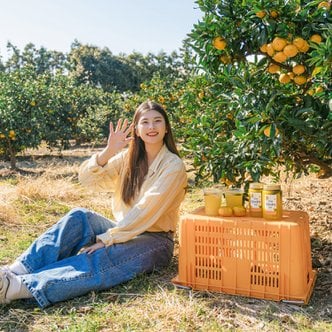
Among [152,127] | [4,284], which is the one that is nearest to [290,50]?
[152,127]

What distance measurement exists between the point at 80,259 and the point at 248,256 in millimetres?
951

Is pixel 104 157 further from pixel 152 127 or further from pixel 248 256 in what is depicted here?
pixel 248 256

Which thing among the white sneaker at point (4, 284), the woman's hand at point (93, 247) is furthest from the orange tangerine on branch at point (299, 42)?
the white sneaker at point (4, 284)

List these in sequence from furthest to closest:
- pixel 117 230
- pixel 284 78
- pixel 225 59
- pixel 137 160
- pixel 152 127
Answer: pixel 137 160, pixel 152 127, pixel 117 230, pixel 225 59, pixel 284 78

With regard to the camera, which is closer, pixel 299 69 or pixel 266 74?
pixel 299 69

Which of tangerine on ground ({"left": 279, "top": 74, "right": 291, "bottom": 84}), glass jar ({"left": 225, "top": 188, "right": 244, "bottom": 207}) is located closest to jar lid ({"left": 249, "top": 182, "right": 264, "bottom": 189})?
glass jar ({"left": 225, "top": 188, "right": 244, "bottom": 207})

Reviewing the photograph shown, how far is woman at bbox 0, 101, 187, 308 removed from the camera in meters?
2.56

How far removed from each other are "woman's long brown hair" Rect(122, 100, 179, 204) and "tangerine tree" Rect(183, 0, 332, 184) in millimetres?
346

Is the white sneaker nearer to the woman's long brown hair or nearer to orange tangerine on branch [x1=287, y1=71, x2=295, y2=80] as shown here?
the woman's long brown hair

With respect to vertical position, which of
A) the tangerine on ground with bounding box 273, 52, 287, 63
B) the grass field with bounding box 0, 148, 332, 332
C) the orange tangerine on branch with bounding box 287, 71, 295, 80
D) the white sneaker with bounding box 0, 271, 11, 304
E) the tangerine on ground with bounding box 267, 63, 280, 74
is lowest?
the grass field with bounding box 0, 148, 332, 332

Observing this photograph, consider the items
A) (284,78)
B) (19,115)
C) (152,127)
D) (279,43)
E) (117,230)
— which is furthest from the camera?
(19,115)

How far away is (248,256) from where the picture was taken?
250 cm

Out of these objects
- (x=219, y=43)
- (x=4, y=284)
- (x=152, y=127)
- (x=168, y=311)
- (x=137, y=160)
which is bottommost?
(x=168, y=311)

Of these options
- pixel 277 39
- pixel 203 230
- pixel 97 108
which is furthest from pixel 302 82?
pixel 97 108
